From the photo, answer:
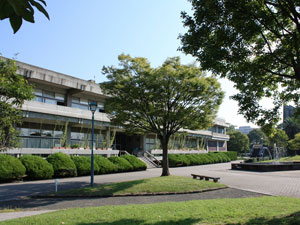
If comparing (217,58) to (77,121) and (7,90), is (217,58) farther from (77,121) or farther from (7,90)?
(77,121)

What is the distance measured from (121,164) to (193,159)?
46.6ft

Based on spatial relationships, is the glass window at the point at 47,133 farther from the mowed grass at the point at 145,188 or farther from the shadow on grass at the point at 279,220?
the shadow on grass at the point at 279,220

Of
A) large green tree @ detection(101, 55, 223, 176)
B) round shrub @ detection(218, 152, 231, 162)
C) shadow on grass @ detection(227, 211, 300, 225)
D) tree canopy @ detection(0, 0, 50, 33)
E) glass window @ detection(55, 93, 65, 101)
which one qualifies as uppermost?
glass window @ detection(55, 93, 65, 101)

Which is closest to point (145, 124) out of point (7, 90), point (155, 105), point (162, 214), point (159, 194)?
point (155, 105)

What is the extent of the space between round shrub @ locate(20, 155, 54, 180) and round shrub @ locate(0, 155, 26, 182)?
52cm

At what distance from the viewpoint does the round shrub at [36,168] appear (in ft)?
59.0

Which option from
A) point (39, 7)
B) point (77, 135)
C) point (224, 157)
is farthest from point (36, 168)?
point (224, 157)

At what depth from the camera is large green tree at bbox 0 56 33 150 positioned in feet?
34.7

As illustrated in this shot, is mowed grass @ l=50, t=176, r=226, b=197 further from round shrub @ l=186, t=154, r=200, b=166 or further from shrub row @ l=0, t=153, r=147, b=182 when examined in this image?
round shrub @ l=186, t=154, r=200, b=166

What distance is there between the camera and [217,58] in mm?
8312

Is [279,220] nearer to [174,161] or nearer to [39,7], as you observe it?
[39,7]

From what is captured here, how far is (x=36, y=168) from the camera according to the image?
59.6 feet

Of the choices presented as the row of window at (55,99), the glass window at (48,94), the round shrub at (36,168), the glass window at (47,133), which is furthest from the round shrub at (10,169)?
the glass window at (48,94)

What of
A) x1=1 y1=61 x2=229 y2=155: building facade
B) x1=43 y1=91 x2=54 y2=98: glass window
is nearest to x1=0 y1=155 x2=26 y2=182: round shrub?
x1=1 y1=61 x2=229 y2=155: building facade
